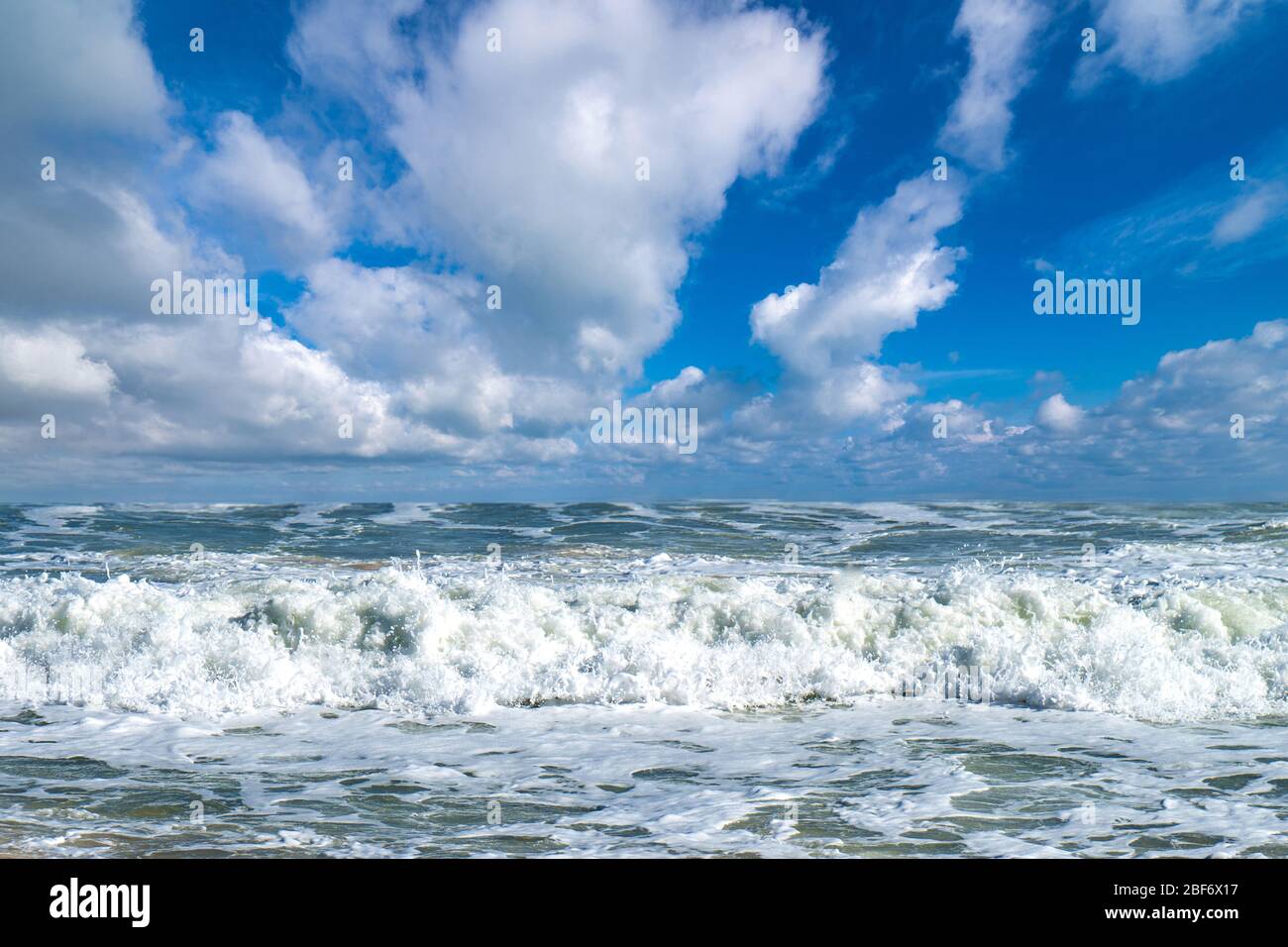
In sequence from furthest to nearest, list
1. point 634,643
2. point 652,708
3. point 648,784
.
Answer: point 634,643, point 652,708, point 648,784

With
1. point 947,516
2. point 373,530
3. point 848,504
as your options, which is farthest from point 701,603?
point 848,504

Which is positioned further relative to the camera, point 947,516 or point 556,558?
point 947,516

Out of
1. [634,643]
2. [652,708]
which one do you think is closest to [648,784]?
[652,708]

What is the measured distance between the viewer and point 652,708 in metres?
12.0

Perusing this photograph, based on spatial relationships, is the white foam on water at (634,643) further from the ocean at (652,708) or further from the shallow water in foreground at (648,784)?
the shallow water in foreground at (648,784)

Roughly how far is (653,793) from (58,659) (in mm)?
11368

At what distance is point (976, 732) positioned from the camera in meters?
10.5

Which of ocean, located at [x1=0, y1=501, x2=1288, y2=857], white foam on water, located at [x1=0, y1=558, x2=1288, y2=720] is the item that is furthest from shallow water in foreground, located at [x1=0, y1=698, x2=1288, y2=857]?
white foam on water, located at [x1=0, y1=558, x2=1288, y2=720]

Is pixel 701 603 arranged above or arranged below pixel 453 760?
A: above

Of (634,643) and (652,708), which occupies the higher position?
(634,643)

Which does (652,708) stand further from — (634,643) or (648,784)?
(648,784)

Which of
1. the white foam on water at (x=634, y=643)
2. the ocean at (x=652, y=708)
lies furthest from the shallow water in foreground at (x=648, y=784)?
the white foam on water at (x=634, y=643)
